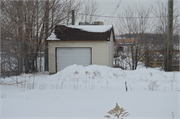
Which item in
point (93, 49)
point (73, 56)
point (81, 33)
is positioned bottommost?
point (73, 56)

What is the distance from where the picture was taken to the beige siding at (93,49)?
13391 millimetres

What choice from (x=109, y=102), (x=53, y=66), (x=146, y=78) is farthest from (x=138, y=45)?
(x=109, y=102)

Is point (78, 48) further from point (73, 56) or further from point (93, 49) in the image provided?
point (93, 49)

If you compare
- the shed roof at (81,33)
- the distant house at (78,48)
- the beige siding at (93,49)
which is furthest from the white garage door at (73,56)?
the shed roof at (81,33)

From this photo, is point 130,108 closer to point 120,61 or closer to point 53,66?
point 53,66

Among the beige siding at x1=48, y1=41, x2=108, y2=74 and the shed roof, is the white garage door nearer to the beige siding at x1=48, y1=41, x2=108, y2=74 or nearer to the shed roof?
the beige siding at x1=48, y1=41, x2=108, y2=74

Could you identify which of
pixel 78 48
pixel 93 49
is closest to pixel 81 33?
pixel 78 48

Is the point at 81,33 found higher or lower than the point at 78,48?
higher

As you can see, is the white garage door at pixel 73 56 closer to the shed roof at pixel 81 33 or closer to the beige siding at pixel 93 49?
the beige siding at pixel 93 49

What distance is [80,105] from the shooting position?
4.92m

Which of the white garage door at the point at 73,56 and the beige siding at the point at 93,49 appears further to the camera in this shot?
the white garage door at the point at 73,56

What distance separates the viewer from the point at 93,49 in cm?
1347

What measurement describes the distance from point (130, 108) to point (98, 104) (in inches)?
36.1

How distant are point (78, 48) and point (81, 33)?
47.4 inches
